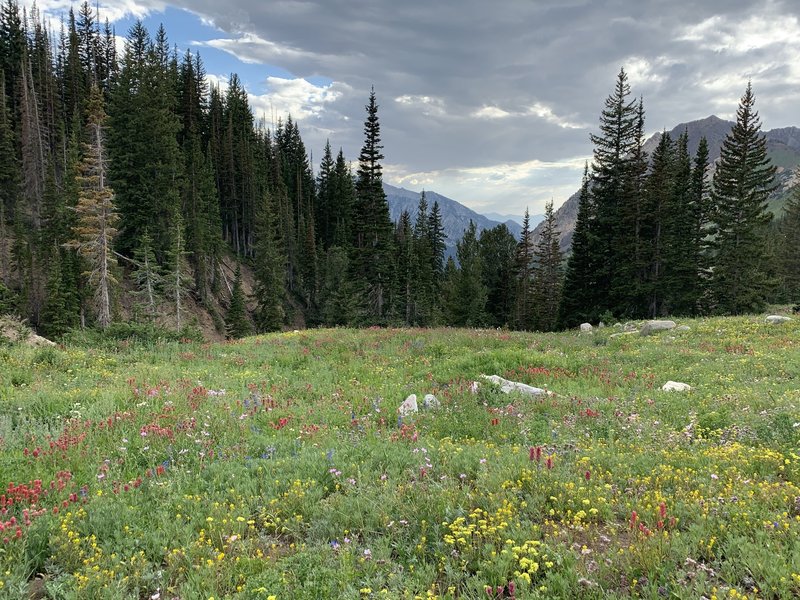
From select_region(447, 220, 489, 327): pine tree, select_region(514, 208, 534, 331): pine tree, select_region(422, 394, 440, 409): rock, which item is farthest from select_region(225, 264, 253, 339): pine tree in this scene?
select_region(422, 394, 440, 409): rock

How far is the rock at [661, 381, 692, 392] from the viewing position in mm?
10960

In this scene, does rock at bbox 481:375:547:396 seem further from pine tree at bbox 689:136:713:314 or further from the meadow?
pine tree at bbox 689:136:713:314

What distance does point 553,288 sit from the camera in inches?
2450

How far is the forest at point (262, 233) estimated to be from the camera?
124ft

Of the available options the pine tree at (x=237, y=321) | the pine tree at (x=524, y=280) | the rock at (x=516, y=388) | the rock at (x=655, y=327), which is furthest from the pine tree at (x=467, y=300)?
the rock at (x=516, y=388)

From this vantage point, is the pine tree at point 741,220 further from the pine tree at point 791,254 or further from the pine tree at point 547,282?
the pine tree at point 791,254

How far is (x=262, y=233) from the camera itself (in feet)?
220

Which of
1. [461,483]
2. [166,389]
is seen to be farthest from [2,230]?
[461,483]

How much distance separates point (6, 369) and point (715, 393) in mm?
17465

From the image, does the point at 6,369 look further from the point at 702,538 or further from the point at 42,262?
the point at 42,262

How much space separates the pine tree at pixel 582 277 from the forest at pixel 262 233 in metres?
0.22

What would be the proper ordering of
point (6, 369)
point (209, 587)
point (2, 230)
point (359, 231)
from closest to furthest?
point (209, 587), point (6, 369), point (359, 231), point (2, 230)

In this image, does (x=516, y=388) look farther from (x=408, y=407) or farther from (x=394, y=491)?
(x=394, y=491)

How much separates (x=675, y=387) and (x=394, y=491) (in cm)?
909
